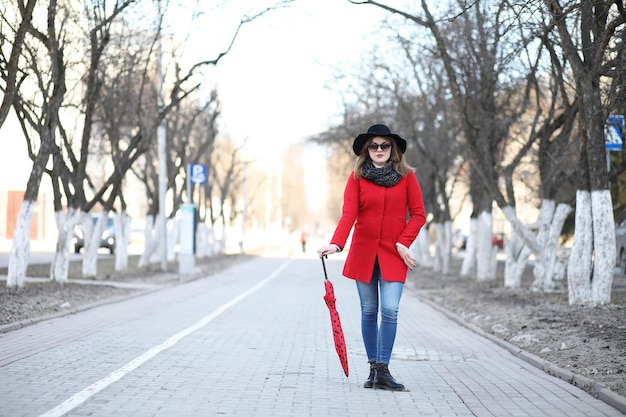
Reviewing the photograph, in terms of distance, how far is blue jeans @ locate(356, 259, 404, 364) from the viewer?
813cm

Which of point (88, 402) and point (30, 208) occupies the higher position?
point (30, 208)

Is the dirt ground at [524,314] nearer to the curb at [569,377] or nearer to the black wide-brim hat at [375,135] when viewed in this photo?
the curb at [569,377]

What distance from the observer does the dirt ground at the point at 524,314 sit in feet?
34.1

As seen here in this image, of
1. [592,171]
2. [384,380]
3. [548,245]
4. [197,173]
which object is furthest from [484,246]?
[384,380]

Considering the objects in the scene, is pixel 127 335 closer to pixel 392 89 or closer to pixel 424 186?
pixel 392 89

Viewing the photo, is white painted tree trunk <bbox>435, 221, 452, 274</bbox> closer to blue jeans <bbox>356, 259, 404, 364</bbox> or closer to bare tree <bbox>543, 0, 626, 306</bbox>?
bare tree <bbox>543, 0, 626, 306</bbox>

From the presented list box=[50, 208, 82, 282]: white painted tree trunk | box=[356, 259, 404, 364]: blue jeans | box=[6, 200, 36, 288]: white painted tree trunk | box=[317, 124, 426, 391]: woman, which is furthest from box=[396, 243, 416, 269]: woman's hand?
box=[50, 208, 82, 282]: white painted tree trunk

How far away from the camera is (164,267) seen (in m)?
32.8

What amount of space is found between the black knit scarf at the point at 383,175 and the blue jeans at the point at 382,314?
64 centimetres

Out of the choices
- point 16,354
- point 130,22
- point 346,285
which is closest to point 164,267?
point 346,285

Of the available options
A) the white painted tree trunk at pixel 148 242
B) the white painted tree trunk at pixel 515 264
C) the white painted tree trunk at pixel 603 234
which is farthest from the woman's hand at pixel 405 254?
the white painted tree trunk at pixel 148 242

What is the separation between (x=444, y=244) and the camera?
3491 centimetres

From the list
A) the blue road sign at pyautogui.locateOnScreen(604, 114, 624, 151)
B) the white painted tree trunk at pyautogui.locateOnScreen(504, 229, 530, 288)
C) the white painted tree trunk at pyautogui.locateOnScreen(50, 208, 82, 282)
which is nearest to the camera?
the blue road sign at pyautogui.locateOnScreen(604, 114, 624, 151)

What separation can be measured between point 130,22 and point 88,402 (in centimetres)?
1824
